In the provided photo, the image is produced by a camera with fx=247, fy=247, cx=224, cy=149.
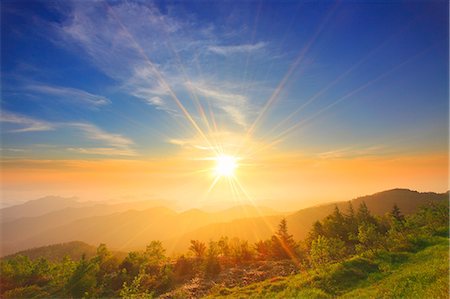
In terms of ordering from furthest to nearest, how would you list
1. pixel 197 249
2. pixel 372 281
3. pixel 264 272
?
pixel 197 249, pixel 264 272, pixel 372 281

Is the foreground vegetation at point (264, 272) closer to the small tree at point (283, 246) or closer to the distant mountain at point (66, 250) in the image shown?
the small tree at point (283, 246)

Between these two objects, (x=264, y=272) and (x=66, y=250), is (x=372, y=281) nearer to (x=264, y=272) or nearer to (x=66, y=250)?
(x=264, y=272)

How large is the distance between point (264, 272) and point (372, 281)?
13631mm

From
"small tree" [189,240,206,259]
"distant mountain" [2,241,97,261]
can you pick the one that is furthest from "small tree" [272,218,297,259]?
"distant mountain" [2,241,97,261]

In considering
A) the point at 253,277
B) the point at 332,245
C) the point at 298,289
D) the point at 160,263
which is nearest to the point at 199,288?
the point at 253,277

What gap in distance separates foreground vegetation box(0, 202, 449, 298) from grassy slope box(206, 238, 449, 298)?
6 cm

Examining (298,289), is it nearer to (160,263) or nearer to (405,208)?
(160,263)

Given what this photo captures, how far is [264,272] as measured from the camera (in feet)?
105

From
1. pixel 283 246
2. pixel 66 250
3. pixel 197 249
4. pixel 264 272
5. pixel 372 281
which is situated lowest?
pixel 66 250

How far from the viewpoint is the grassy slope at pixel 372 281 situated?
57.4 feet

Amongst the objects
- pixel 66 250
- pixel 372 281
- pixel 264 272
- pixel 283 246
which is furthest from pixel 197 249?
pixel 66 250

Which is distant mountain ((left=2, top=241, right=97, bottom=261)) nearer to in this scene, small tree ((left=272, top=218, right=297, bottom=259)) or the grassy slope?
small tree ((left=272, top=218, right=297, bottom=259))

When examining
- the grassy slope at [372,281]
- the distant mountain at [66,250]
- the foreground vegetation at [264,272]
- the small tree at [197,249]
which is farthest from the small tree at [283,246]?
the distant mountain at [66,250]

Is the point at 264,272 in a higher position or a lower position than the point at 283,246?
lower
